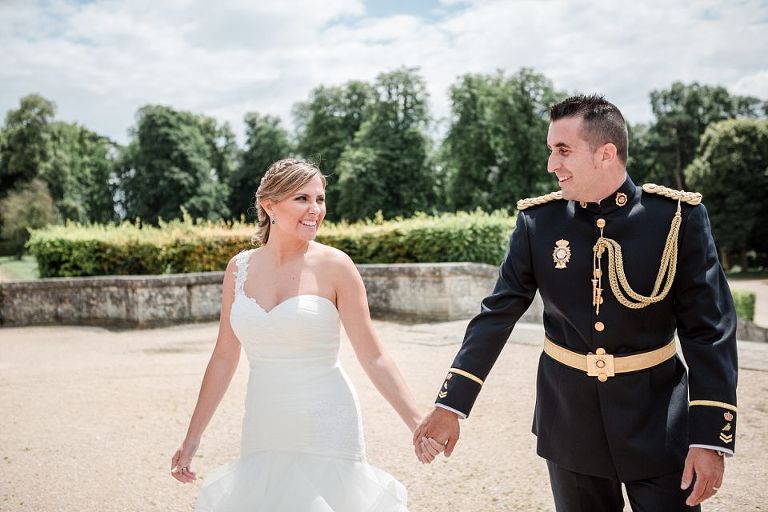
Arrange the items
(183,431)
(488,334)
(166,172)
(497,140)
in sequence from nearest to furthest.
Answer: (488,334) < (183,431) < (497,140) < (166,172)

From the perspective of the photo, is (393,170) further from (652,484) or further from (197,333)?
(652,484)

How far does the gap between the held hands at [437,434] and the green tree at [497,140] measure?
1459 inches

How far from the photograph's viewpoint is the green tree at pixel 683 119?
5153 centimetres

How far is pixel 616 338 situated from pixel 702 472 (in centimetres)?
54

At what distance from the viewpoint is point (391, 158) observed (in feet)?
133

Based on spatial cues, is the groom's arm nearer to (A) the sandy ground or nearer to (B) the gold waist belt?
(B) the gold waist belt

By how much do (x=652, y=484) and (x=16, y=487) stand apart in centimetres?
443

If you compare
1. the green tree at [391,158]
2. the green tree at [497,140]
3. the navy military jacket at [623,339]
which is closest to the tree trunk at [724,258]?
the green tree at [497,140]

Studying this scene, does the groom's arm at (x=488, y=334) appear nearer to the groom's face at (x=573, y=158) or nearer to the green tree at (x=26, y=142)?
the groom's face at (x=573, y=158)

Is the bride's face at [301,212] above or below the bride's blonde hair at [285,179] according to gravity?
below

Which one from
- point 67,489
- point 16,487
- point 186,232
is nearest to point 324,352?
point 67,489

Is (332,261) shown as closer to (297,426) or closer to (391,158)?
(297,426)

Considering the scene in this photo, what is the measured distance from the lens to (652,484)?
8.43 ft

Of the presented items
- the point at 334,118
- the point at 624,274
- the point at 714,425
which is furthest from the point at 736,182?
the point at 714,425
